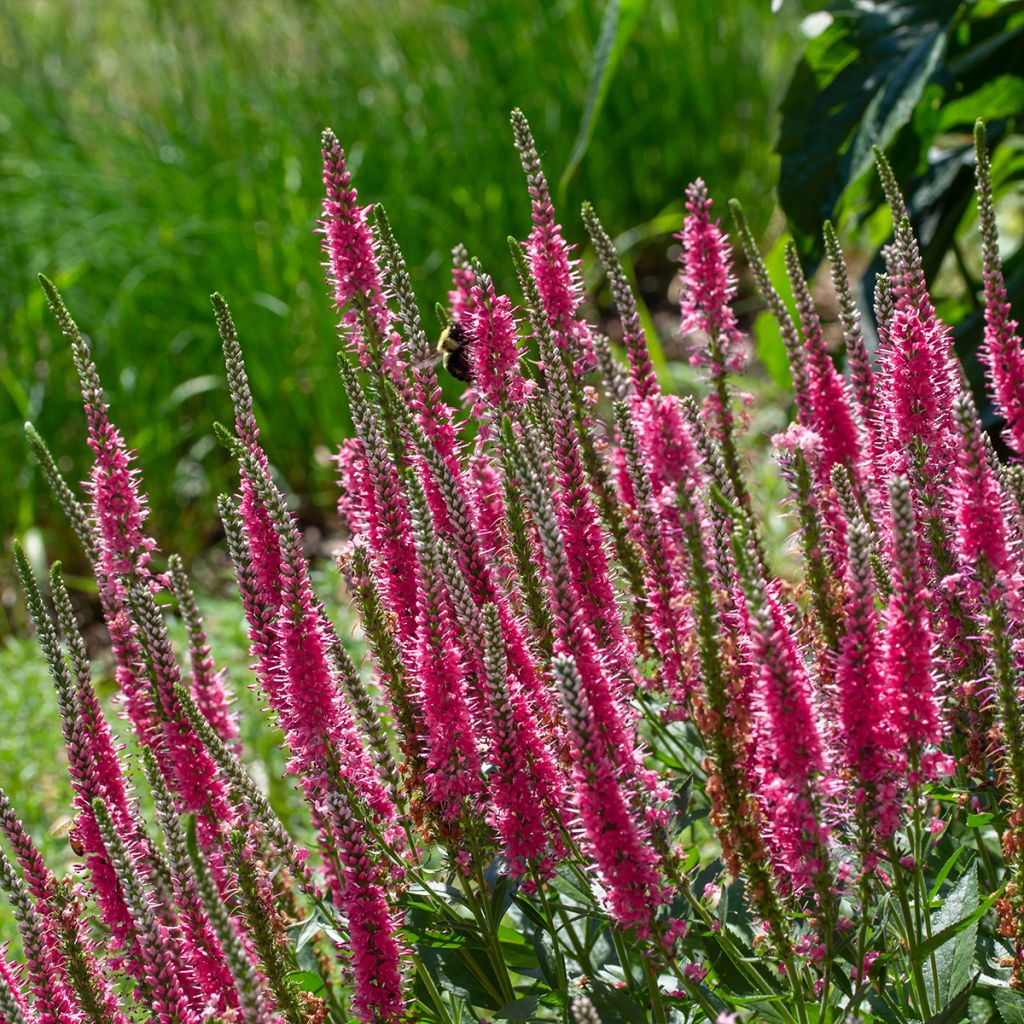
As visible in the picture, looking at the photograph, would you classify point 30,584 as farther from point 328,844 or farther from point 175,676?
point 328,844

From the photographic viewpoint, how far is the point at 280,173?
828cm

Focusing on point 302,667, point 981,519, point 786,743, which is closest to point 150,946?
point 302,667

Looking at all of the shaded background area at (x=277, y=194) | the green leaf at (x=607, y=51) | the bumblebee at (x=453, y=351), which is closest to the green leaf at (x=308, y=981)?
the bumblebee at (x=453, y=351)

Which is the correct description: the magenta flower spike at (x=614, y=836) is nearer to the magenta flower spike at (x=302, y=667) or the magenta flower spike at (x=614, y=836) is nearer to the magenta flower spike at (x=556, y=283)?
the magenta flower spike at (x=302, y=667)

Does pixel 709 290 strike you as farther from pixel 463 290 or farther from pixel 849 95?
pixel 849 95

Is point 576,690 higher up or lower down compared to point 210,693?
lower down

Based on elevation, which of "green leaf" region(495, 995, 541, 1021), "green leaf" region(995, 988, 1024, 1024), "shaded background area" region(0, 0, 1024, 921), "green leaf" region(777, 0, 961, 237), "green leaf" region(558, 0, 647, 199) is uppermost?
"shaded background area" region(0, 0, 1024, 921)

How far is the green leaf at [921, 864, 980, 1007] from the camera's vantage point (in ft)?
7.82

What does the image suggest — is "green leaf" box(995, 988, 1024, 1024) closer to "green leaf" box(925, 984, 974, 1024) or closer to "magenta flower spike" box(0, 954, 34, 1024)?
"green leaf" box(925, 984, 974, 1024)

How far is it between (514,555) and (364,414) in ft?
1.14

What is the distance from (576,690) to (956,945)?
108 cm

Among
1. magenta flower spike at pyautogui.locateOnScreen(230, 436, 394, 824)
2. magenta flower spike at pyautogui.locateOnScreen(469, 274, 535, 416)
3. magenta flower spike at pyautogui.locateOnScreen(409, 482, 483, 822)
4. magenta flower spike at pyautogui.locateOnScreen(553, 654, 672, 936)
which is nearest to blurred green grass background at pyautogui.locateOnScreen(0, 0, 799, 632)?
magenta flower spike at pyautogui.locateOnScreen(469, 274, 535, 416)

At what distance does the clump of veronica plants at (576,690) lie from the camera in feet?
6.47

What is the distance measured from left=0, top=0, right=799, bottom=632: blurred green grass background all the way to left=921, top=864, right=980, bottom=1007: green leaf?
4.85 metres
